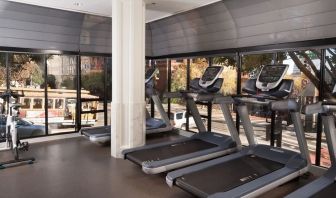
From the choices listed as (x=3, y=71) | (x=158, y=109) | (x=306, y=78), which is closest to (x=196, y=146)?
(x=158, y=109)

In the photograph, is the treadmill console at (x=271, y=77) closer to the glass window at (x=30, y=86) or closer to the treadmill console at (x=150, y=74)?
the treadmill console at (x=150, y=74)

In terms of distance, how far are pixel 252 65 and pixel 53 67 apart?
448 cm

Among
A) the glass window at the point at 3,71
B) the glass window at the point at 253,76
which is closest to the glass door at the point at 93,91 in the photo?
the glass window at the point at 3,71

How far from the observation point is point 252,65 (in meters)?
5.27

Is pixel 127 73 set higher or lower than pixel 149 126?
higher

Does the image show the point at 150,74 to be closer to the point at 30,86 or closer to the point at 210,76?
the point at 210,76

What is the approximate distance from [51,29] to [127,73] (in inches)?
93.6

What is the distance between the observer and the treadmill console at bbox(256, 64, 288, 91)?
376cm

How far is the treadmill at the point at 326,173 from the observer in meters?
2.82

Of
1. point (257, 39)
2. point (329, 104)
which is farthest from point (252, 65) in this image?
point (329, 104)

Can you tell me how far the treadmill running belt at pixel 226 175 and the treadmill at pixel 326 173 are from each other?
57 cm

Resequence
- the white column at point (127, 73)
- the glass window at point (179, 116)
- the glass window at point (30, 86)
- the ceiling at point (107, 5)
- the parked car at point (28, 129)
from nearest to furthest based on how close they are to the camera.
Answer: the white column at point (127, 73) < the ceiling at point (107, 5) < the glass window at point (30, 86) < the parked car at point (28, 129) < the glass window at point (179, 116)

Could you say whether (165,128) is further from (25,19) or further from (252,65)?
(25,19)

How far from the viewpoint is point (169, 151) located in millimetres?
4504
